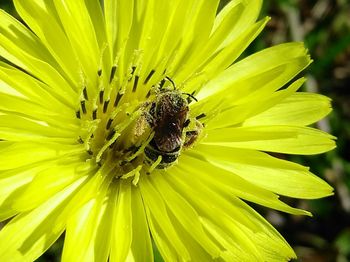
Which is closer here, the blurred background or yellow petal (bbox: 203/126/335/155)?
yellow petal (bbox: 203/126/335/155)

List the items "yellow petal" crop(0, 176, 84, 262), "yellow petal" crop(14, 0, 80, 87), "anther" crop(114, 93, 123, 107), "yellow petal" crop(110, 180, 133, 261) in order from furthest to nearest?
"anther" crop(114, 93, 123, 107)
"yellow petal" crop(14, 0, 80, 87)
"yellow petal" crop(110, 180, 133, 261)
"yellow petal" crop(0, 176, 84, 262)

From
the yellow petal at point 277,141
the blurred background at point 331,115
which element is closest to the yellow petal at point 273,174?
the yellow petal at point 277,141

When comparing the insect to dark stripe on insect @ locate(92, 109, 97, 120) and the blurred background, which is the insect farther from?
the blurred background

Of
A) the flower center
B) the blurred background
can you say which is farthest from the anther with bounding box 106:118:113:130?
the blurred background

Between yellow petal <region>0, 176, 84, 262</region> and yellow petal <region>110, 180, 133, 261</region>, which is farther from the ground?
yellow petal <region>0, 176, 84, 262</region>

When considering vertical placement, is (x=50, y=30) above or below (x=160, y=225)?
above

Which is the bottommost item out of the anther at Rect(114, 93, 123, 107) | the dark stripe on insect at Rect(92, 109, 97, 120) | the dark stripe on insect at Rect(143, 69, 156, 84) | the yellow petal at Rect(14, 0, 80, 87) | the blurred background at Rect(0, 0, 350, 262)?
the blurred background at Rect(0, 0, 350, 262)

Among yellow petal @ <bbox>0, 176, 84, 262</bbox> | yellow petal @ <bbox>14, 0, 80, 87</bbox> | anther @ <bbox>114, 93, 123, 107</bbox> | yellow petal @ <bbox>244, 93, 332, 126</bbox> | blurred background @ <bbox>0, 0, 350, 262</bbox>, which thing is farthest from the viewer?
blurred background @ <bbox>0, 0, 350, 262</bbox>

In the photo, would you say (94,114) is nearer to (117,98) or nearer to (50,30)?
(117,98)

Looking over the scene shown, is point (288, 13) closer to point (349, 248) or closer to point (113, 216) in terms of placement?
point (349, 248)

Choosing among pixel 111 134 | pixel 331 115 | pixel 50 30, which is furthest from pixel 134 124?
pixel 331 115
